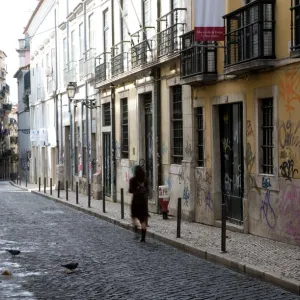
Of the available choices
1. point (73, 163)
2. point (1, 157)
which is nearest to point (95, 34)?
point (73, 163)

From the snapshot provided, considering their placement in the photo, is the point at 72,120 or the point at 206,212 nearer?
the point at 206,212

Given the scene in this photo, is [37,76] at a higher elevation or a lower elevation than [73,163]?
higher

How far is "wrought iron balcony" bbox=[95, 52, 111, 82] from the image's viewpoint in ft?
92.8

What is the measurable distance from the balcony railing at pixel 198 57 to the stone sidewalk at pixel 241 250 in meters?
3.48

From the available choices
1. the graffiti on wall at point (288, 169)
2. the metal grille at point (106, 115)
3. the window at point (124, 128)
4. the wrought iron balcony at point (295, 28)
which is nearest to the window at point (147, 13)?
the window at point (124, 128)

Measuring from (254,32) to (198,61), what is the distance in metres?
3.24

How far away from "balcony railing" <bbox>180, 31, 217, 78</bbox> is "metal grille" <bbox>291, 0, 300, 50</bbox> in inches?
138

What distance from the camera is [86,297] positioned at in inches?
366

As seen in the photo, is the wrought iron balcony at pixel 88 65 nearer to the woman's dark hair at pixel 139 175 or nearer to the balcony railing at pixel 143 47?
the balcony railing at pixel 143 47

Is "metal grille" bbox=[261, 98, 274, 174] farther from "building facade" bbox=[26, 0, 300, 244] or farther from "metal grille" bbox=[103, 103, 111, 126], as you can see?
"metal grille" bbox=[103, 103, 111, 126]

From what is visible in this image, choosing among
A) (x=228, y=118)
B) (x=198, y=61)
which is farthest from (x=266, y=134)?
(x=198, y=61)

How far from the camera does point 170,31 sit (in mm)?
19969

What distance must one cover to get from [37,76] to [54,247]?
38776 millimetres

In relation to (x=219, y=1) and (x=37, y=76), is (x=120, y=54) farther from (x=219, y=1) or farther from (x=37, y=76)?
A: (x=37, y=76)
